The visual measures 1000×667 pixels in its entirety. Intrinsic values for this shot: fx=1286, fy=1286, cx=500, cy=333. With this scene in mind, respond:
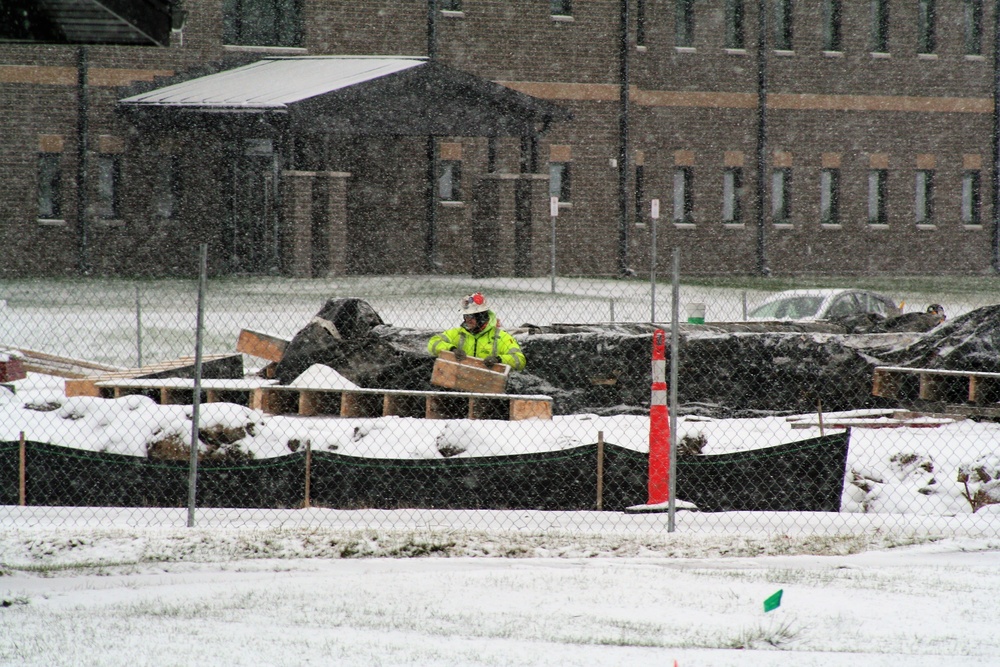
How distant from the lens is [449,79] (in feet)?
83.9

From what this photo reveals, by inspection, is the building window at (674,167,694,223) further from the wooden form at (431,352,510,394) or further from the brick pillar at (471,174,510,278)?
the wooden form at (431,352,510,394)

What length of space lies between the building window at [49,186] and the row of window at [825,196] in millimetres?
13398

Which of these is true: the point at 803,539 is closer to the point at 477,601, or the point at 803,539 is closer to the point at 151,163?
the point at 477,601

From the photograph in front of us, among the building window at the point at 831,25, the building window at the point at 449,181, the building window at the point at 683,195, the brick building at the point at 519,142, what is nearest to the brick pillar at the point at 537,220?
the brick building at the point at 519,142

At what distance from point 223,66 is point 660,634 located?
954 inches

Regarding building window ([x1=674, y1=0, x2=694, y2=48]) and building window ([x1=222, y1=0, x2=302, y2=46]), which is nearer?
building window ([x1=222, y1=0, x2=302, y2=46])

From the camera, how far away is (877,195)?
113ft

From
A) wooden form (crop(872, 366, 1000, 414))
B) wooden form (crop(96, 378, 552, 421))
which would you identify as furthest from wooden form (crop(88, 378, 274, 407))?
wooden form (crop(872, 366, 1000, 414))

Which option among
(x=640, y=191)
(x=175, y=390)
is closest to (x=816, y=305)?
(x=175, y=390)

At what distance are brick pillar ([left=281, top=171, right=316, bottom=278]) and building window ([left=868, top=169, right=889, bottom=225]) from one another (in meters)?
15.7

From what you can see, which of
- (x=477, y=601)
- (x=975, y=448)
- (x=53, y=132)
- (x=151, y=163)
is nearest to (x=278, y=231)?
(x=151, y=163)

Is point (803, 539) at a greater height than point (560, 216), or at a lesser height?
lesser

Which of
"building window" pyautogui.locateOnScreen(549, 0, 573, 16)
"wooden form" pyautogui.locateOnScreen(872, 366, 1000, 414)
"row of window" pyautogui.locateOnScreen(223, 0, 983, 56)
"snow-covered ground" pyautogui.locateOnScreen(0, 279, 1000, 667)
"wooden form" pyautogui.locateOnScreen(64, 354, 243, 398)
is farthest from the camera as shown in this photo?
"building window" pyautogui.locateOnScreen(549, 0, 573, 16)

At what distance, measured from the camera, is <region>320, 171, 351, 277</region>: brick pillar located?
26.6m
